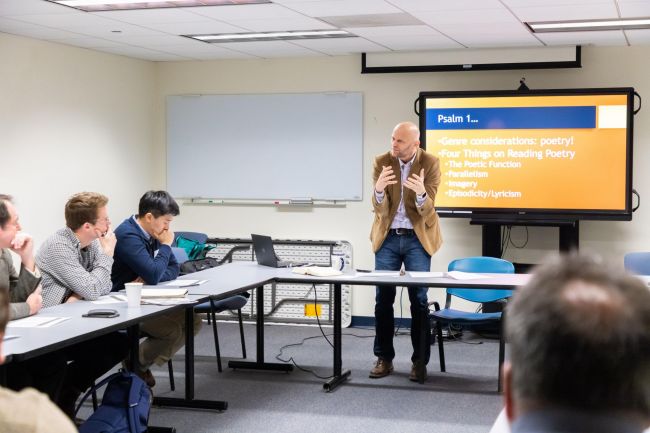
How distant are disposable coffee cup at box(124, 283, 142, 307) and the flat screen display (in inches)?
137

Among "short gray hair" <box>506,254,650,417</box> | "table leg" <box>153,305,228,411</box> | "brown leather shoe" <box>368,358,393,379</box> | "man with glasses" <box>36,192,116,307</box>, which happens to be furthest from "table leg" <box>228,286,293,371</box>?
"short gray hair" <box>506,254,650,417</box>

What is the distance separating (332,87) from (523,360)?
21.9 ft

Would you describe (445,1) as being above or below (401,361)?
above

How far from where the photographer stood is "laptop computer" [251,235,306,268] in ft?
17.9

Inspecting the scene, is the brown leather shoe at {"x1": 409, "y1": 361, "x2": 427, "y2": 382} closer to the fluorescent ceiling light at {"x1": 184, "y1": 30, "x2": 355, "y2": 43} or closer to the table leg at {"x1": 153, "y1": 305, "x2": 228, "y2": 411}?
the table leg at {"x1": 153, "y1": 305, "x2": 228, "y2": 411}

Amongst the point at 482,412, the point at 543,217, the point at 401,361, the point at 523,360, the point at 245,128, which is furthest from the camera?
the point at 245,128

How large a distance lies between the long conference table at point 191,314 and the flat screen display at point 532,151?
5.55 ft

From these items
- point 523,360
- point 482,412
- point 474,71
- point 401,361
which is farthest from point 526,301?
point 474,71

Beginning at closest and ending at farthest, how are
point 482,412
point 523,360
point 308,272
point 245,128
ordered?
point 523,360, point 482,412, point 308,272, point 245,128

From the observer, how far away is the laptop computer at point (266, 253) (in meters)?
5.46

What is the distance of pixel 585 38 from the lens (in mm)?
6316

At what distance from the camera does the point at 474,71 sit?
23.1ft

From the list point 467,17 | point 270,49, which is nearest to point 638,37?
point 467,17

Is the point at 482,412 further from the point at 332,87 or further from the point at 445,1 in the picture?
the point at 332,87
